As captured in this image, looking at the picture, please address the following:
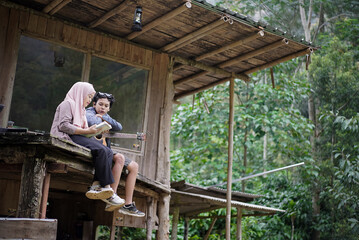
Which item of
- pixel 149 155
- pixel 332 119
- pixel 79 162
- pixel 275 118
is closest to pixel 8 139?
pixel 79 162

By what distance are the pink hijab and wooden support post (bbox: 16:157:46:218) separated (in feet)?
2.26

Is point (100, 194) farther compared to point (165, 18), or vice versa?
point (165, 18)

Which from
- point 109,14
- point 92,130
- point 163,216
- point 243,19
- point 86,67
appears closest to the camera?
point 92,130

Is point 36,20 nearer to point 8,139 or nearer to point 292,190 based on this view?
point 8,139

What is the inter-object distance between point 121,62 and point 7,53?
6.36 ft

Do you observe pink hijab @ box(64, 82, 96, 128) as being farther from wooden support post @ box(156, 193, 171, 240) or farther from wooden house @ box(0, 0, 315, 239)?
wooden support post @ box(156, 193, 171, 240)

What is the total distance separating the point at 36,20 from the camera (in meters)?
6.84

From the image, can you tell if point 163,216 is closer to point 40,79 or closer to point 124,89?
point 124,89

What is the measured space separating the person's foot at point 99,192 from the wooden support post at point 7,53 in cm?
211

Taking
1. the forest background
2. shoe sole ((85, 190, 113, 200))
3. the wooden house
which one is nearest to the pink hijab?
the wooden house

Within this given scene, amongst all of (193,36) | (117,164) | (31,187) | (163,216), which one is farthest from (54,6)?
(163,216)

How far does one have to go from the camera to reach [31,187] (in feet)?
15.5

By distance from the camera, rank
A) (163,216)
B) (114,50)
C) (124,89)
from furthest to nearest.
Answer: (163,216)
(124,89)
(114,50)

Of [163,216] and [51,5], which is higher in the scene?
[51,5]
